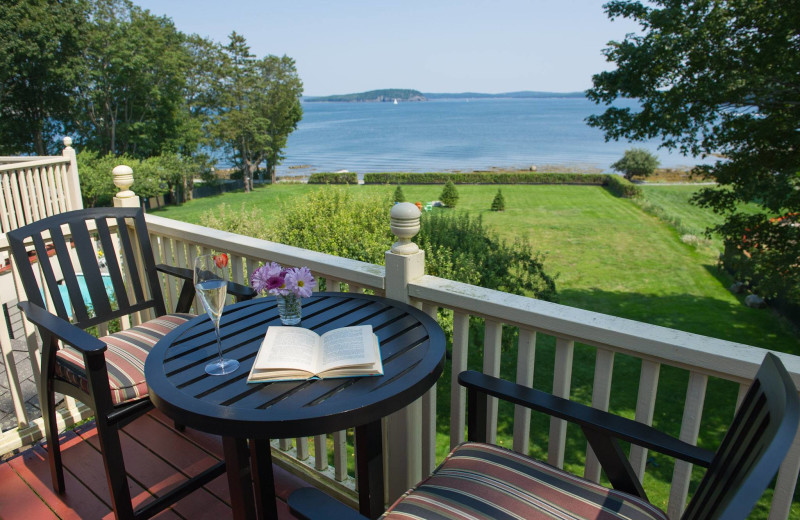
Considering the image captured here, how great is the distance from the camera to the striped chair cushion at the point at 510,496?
1.11 m

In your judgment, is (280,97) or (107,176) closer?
(107,176)

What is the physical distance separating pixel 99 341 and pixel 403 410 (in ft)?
3.30

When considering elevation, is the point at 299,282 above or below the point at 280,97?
below

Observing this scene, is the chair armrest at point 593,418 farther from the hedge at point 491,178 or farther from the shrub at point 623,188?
the hedge at point 491,178

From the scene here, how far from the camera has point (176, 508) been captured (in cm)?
194

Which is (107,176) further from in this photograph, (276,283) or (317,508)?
(317,508)

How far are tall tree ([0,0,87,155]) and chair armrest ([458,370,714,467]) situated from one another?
27521 mm

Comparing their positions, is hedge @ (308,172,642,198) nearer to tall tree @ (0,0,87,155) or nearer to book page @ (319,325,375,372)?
tall tree @ (0,0,87,155)

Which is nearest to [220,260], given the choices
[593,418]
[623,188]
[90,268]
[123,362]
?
[123,362]

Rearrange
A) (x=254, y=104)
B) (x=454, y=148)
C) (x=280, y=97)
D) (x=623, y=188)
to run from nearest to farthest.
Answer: (x=623, y=188) < (x=254, y=104) < (x=280, y=97) < (x=454, y=148)

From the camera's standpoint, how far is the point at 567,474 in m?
1.26

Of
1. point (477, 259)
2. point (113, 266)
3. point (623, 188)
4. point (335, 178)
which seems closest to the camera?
point (113, 266)

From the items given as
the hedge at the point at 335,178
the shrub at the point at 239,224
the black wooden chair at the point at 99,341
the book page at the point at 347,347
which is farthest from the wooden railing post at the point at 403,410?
the hedge at the point at 335,178

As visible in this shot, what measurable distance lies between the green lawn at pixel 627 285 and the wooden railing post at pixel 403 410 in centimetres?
304
